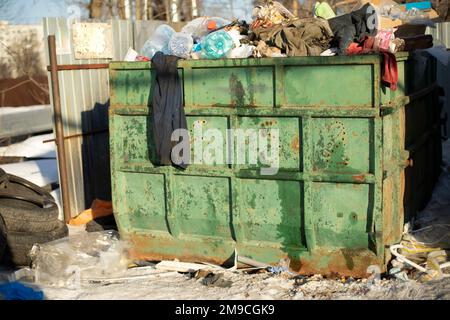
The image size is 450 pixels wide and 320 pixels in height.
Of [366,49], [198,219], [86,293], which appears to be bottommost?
[86,293]

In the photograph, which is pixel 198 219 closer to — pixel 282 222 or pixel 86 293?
pixel 282 222

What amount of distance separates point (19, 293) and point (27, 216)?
44.3 inches

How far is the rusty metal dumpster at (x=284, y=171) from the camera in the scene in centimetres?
469

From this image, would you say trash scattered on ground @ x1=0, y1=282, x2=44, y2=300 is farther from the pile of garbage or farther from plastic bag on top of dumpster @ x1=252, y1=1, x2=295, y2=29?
plastic bag on top of dumpster @ x1=252, y1=1, x2=295, y2=29

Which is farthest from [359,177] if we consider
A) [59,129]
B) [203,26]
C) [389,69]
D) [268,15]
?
[59,129]

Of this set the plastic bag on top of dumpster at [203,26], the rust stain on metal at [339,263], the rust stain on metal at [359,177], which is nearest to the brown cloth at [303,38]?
the plastic bag on top of dumpster at [203,26]

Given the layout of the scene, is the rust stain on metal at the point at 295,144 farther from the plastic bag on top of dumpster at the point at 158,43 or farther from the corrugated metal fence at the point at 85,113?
the corrugated metal fence at the point at 85,113

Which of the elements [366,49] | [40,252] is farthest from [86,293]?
[366,49]

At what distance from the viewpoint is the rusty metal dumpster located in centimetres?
469

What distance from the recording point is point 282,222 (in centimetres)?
502

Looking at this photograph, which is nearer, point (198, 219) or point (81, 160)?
point (198, 219)

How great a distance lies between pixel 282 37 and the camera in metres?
5.15

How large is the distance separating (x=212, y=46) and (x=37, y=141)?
23.9 ft

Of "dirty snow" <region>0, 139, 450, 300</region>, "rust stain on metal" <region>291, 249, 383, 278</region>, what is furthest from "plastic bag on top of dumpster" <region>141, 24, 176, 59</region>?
"rust stain on metal" <region>291, 249, 383, 278</region>
